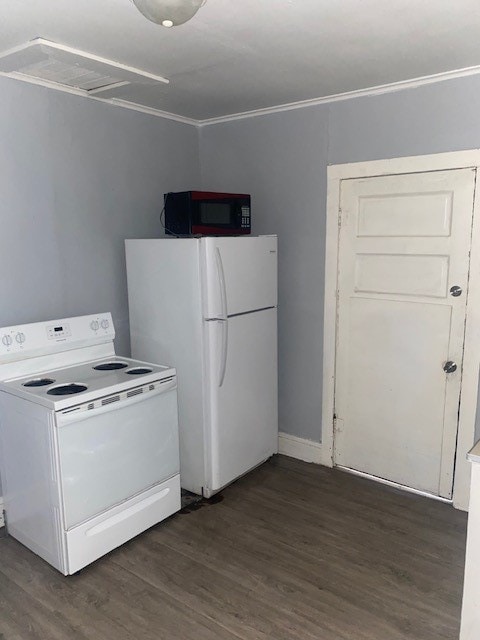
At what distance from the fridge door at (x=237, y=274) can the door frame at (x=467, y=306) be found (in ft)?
1.28

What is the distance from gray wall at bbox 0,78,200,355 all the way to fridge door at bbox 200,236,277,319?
0.74m

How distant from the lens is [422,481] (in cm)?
313

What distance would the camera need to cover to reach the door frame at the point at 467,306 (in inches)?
109

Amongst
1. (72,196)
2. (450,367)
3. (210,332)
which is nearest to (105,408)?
(210,332)

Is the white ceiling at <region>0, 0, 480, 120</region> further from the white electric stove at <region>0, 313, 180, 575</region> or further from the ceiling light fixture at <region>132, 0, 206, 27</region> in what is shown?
the white electric stove at <region>0, 313, 180, 575</region>

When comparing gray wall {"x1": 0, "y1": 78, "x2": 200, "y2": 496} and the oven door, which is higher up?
gray wall {"x1": 0, "y1": 78, "x2": 200, "y2": 496}

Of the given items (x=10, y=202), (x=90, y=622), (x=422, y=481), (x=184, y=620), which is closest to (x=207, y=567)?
(x=184, y=620)

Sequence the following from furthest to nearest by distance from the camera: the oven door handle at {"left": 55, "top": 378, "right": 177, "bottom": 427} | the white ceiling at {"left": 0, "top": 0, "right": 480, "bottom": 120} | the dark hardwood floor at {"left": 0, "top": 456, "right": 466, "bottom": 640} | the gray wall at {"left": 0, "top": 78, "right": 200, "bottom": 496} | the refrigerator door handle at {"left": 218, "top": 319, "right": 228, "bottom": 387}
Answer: the refrigerator door handle at {"left": 218, "top": 319, "right": 228, "bottom": 387}, the gray wall at {"left": 0, "top": 78, "right": 200, "bottom": 496}, the oven door handle at {"left": 55, "top": 378, "right": 177, "bottom": 427}, the dark hardwood floor at {"left": 0, "top": 456, "right": 466, "bottom": 640}, the white ceiling at {"left": 0, "top": 0, "right": 480, "bottom": 120}

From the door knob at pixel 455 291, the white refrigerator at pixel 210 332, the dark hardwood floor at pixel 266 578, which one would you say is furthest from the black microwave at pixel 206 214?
the dark hardwood floor at pixel 266 578

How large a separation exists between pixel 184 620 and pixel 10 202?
2.20m

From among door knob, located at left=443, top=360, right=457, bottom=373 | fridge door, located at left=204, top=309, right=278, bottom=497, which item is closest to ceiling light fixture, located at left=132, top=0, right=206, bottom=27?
fridge door, located at left=204, top=309, right=278, bottom=497

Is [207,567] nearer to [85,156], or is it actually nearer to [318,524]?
[318,524]

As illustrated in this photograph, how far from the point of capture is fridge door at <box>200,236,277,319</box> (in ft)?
9.50

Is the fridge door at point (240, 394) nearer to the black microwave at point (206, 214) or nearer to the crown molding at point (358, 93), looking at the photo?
the black microwave at point (206, 214)
